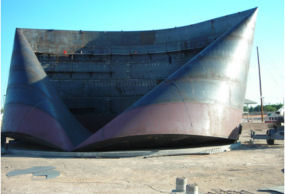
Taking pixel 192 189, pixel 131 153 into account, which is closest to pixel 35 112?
pixel 131 153

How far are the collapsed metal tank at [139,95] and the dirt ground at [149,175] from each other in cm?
151

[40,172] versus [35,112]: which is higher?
[35,112]

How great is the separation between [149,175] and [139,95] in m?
14.5

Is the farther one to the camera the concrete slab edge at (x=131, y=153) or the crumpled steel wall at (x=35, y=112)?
the crumpled steel wall at (x=35, y=112)

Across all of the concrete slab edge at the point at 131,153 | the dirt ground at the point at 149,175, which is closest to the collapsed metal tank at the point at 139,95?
the concrete slab edge at the point at 131,153

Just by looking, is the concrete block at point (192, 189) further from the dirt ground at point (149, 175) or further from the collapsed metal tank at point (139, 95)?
the collapsed metal tank at point (139, 95)

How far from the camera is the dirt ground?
269 inches

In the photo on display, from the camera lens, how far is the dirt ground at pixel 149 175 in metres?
6.84

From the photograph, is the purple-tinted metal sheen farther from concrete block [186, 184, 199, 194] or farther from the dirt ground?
concrete block [186, 184, 199, 194]

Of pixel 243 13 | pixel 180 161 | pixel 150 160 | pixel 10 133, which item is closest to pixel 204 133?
pixel 180 161

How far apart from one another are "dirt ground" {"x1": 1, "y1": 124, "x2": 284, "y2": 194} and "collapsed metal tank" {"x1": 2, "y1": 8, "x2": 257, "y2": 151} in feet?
4.94

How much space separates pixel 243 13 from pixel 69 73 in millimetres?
15762

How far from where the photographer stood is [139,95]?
22.7 meters

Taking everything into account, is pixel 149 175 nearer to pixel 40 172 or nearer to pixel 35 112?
pixel 40 172
